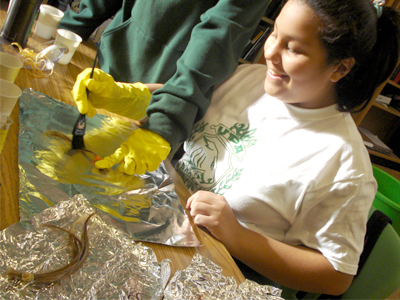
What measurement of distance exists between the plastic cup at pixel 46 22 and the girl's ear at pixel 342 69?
3.20 feet

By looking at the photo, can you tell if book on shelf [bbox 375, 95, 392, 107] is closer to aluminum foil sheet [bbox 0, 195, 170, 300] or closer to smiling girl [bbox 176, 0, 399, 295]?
smiling girl [bbox 176, 0, 399, 295]

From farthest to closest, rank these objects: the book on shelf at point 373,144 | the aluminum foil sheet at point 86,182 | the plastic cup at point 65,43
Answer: the book on shelf at point 373,144 < the plastic cup at point 65,43 < the aluminum foil sheet at point 86,182

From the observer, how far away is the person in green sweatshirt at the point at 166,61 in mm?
729

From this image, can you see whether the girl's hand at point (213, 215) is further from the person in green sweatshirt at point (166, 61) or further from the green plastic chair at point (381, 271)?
the green plastic chair at point (381, 271)

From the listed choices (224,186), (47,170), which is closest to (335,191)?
(224,186)

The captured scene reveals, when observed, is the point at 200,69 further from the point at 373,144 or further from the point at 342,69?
the point at 373,144

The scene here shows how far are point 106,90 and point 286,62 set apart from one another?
0.45 m

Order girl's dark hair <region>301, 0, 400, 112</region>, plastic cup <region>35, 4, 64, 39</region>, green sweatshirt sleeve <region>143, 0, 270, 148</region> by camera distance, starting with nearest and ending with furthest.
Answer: girl's dark hair <region>301, 0, 400, 112</region> → green sweatshirt sleeve <region>143, 0, 270, 148</region> → plastic cup <region>35, 4, 64, 39</region>

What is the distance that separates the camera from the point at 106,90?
776 millimetres

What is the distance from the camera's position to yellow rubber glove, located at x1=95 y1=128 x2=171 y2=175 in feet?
2.20

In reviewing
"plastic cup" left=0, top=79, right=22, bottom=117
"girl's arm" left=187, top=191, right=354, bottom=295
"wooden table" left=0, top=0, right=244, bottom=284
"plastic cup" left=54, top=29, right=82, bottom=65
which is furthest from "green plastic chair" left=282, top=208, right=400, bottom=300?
"plastic cup" left=54, top=29, right=82, bottom=65

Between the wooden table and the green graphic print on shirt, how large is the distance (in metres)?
0.10

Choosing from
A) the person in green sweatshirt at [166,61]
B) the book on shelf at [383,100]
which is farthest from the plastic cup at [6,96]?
the book on shelf at [383,100]

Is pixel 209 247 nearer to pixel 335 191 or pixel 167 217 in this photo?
→ pixel 167 217
